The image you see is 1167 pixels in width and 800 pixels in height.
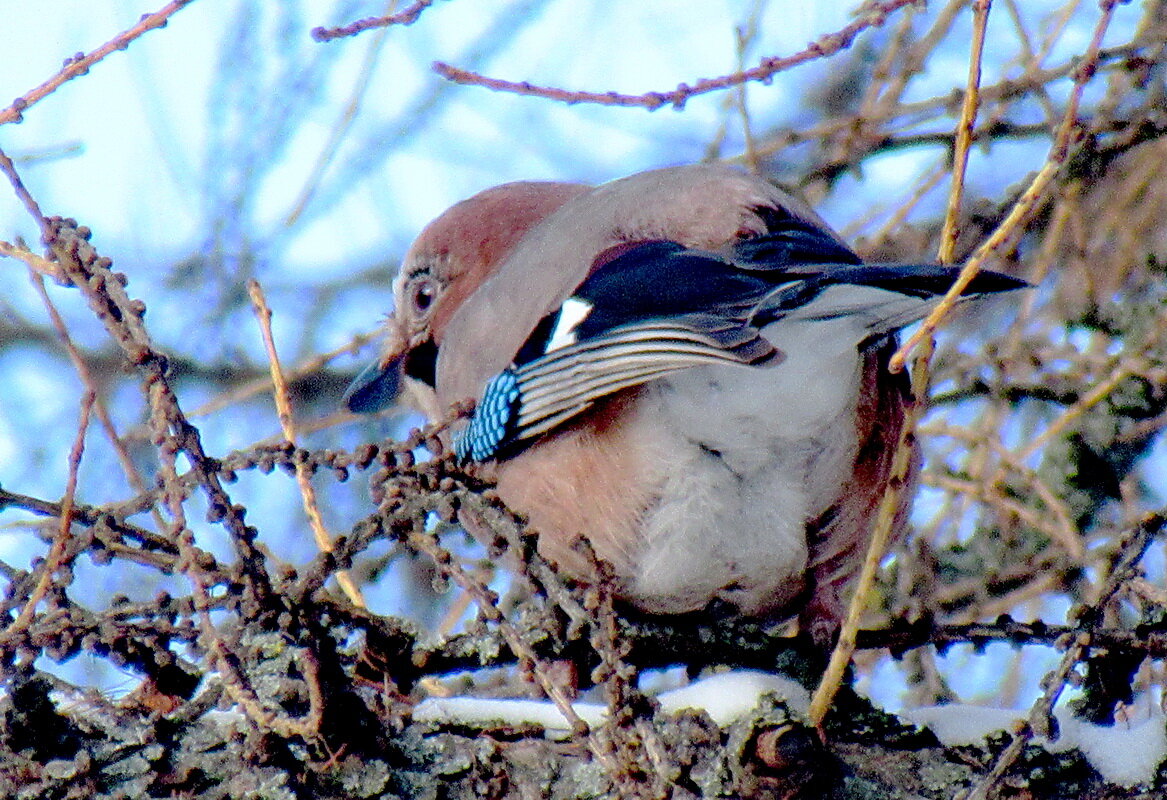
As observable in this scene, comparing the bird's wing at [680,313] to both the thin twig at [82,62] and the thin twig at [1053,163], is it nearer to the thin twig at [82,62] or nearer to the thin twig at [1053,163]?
the thin twig at [1053,163]

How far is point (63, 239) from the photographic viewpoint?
164 centimetres

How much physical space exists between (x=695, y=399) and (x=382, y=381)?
4.04ft

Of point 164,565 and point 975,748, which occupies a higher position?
point 164,565

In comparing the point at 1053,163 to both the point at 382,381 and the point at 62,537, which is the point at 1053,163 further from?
the point at 382,381

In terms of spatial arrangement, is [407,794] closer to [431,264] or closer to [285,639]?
[285,639]

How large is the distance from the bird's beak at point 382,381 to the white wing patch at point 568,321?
890 millimetres

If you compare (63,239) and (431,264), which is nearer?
(63,239)

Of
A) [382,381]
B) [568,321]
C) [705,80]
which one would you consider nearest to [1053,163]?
Result: [705,80]

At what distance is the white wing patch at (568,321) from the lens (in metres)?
2.47

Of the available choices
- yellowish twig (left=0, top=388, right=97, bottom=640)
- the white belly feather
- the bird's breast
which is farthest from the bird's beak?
yellowish twig (left=0, top=388, right=97, bottom=640)

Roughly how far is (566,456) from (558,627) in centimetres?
66

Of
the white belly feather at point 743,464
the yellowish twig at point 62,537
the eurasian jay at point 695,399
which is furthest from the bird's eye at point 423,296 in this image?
the yellowish twig at point 62,537

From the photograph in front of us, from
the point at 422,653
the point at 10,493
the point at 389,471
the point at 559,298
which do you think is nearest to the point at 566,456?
the point at 559,298

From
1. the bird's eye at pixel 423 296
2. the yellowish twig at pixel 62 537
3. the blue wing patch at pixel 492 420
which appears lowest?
the yellowish twig at pixel 62 537
